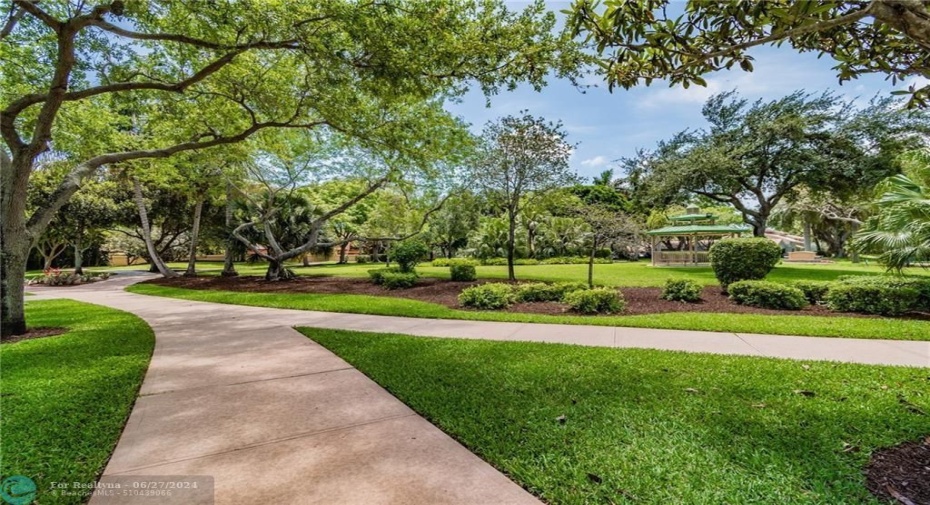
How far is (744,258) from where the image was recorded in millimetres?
9844

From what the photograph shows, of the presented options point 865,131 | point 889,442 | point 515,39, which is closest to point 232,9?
point 515,39

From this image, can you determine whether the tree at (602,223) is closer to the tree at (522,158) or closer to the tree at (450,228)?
the tree at (522,158)

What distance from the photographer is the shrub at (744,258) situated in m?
9.70

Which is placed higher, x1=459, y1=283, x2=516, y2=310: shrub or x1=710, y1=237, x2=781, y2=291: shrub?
x1=710, y1=237, x2=781, y2=291: shrub

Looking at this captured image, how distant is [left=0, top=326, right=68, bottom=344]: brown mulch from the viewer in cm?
643

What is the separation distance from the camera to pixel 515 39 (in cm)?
695

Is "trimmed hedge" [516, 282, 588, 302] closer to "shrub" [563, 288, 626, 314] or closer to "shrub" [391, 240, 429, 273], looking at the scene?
"shrub" [563, 288, 626, 314]

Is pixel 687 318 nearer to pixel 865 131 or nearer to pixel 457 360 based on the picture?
pixel 457 360

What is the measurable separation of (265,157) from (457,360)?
13.8 meters

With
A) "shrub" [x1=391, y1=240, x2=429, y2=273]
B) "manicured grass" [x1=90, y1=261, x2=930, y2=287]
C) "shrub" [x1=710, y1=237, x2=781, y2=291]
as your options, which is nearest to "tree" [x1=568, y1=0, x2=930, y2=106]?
"shrub" [x1=710, y1=237, x2=781, y2=291]

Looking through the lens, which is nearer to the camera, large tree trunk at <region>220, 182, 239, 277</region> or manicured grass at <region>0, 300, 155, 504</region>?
manicured grass at <region>0, 300, 155, 504</region>

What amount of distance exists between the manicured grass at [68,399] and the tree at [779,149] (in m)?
19.1

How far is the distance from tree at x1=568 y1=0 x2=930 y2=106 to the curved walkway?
9.74 ft

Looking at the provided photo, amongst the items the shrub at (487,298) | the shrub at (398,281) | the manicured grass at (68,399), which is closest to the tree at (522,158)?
the shrub at (398,281)
